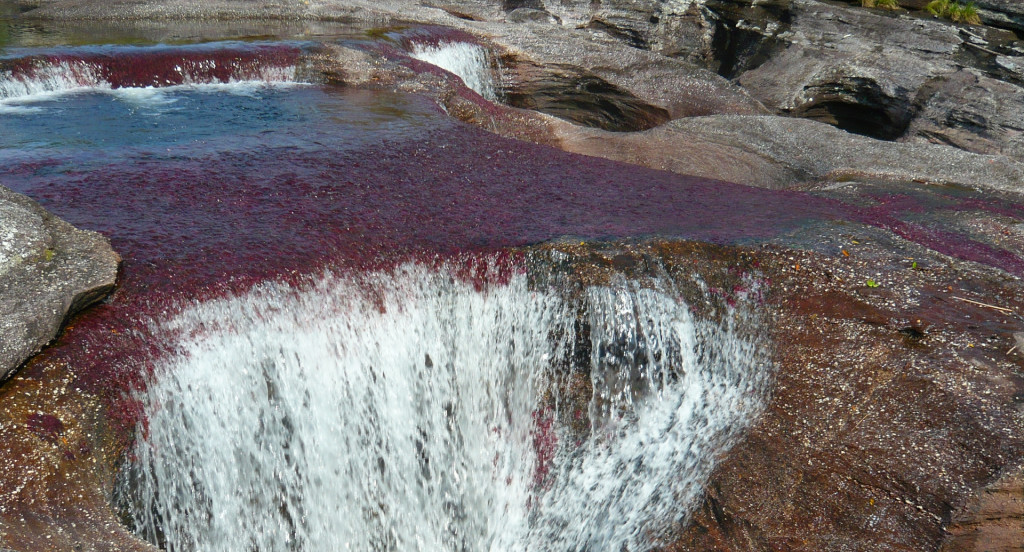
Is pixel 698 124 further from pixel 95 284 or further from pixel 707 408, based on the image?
pixel 95 284

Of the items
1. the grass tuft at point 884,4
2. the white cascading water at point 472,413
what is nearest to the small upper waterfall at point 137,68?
the white cascading water at point 472,413

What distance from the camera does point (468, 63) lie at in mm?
14219

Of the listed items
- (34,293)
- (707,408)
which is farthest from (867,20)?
(34,293)

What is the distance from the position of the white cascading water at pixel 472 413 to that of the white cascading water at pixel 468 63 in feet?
31.1

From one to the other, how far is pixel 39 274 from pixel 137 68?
7.48 metres

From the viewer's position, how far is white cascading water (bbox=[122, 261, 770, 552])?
492 cm

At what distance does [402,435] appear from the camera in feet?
17.9

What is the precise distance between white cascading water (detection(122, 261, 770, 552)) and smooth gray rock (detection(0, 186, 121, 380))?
0.87 m

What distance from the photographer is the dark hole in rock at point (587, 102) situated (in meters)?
13.5

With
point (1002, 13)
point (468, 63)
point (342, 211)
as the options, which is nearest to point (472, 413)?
point (342, 211)

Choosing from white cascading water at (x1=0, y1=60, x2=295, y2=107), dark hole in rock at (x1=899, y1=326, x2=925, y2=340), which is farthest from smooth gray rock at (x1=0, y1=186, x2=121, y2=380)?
white cascading water at (x1=0, y1=60, x2=295, y2=107)

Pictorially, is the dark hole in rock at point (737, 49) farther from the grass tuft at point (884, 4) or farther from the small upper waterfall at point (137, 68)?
the small upper waterfall at point (137, 68)

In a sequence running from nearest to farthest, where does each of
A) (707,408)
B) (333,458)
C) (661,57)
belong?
(333,458), (707,408), (661,57)

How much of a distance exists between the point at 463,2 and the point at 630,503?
56.6 ft
